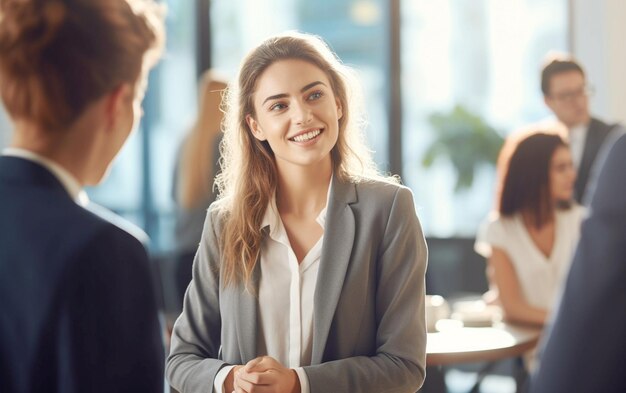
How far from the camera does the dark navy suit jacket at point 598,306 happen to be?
0.96m

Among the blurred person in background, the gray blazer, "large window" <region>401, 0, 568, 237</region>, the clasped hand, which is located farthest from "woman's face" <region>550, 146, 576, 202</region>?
"large window" <region>401, 0, 568, 237</region>

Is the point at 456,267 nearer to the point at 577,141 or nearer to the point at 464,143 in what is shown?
the point at 464,143

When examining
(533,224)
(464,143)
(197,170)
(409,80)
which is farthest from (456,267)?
(197,170)

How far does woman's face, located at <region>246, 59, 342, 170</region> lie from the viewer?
72.7 inches

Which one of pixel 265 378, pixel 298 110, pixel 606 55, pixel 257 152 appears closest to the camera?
pixel 265 378

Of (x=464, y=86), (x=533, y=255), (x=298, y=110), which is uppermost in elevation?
(x=464, y=86)

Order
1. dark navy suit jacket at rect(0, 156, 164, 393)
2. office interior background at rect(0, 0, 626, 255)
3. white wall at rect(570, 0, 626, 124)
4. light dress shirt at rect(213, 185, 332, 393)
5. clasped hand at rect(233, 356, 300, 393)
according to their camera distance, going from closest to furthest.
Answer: dark navy suit jacket at rect(0, 156, 164, 393), clasped hand at rect(233, 356, 300, 393), light dress shirt at rect(213, 185, 332, 393), white wall at rect(570, 0, 626, 124), office interior background at rect(0, 0, 626, 255)

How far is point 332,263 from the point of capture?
1815mm

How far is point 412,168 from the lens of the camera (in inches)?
254

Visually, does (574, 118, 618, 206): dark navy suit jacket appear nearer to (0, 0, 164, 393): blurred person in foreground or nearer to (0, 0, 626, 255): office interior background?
(0, 0, 626, 255): office interior background

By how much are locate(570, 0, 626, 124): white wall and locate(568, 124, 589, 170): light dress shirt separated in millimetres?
978

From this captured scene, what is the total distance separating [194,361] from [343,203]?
1.52 ft

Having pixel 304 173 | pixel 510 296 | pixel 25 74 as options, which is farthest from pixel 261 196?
pixel 510 296

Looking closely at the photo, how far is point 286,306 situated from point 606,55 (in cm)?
439
